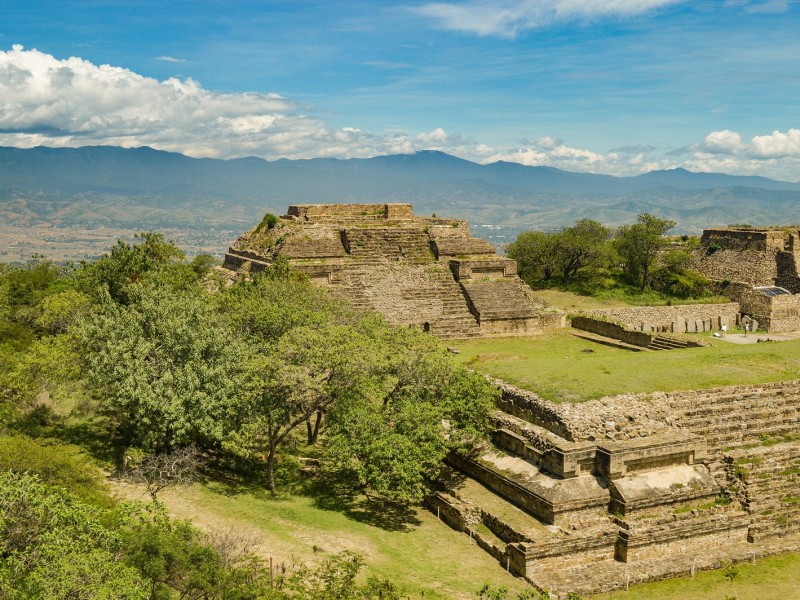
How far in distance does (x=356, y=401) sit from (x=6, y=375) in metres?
9.45

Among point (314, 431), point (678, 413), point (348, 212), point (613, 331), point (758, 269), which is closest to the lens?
point (678, 413)

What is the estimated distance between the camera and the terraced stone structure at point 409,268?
107ft

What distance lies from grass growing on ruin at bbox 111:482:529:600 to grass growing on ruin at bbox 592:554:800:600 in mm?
2483

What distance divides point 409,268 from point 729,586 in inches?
886

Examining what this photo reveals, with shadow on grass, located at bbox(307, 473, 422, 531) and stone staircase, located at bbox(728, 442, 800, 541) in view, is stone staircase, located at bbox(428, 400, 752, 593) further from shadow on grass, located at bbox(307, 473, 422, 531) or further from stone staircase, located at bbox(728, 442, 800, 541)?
shadow on grass, located at bbox(307, 473, 422, 531)

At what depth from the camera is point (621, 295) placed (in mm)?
42281

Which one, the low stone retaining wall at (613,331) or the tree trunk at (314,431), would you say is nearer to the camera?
the tree trunk at (314,431)

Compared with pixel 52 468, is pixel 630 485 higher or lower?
lower

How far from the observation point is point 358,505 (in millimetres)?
17484

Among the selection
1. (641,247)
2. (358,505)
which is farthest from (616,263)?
(358,505)

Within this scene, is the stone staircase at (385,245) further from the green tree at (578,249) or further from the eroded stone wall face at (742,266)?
the eroded stone wall face at (742,266)

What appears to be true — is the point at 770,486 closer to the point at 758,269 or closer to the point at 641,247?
the point at 641,247

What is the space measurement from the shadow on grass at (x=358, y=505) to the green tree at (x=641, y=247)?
3002 centimetres

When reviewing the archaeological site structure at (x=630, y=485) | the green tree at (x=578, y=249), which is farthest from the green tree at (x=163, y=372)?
the green tree at (x=578, y=249)
